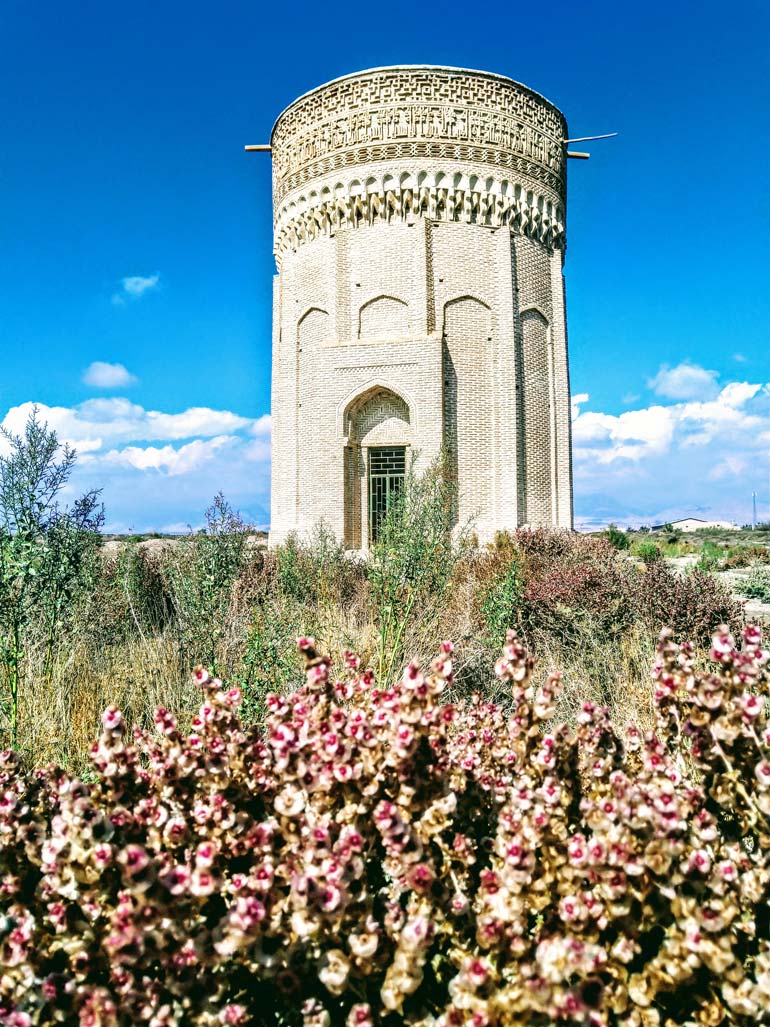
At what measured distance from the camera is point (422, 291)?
583 inches

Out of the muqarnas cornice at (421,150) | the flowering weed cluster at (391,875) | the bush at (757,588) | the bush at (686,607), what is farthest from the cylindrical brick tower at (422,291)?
the flowering weed cluster at (391,875)

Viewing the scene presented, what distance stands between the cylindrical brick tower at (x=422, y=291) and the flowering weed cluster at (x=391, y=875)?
40.0ft

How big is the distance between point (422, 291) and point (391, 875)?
14.3 metres

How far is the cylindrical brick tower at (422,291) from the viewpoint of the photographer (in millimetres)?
14625

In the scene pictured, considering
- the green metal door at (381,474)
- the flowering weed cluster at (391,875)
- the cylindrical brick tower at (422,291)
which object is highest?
the cylindrical brick tower at (422,291)

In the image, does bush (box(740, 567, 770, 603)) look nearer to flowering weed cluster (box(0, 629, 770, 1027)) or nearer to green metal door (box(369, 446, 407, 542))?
green metal door (box(369, 446, 407, 542))

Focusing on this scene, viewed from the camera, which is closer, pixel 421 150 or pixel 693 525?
pixel 421 150

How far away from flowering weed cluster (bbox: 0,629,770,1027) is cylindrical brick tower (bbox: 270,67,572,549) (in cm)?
1220

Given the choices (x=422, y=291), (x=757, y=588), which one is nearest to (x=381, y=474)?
(x=422, y=291)

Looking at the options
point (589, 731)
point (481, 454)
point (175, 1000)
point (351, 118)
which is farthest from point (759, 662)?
point (351, 118)

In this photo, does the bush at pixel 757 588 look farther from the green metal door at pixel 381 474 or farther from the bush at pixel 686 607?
the green metal door at pixel 381 474

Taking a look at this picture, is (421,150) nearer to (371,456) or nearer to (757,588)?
(371,456)

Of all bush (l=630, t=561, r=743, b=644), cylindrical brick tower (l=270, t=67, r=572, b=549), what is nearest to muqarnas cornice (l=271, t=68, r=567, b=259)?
cylindrical brick tower (l=270, t=67, r=572, b=549)

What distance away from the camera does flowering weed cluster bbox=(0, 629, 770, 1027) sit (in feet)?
5.37
